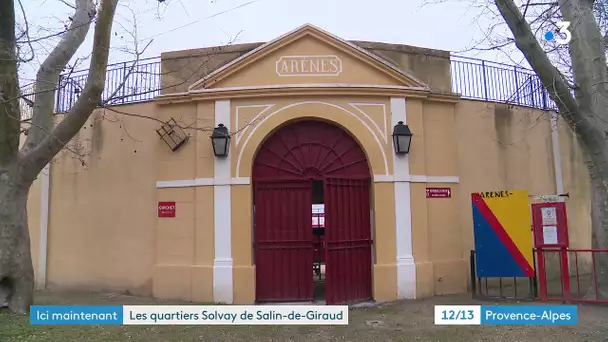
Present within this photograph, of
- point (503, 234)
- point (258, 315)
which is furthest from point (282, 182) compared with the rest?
point (503, 234)

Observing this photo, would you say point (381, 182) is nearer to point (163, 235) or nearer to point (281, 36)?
point (281, 36)

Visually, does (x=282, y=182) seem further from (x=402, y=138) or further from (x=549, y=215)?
(x=549, y=215)

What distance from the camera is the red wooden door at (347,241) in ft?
28.4

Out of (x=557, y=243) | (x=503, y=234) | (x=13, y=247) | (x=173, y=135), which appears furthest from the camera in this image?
(x=173, y=135)

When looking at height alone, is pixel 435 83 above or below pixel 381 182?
above

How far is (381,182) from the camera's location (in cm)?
905

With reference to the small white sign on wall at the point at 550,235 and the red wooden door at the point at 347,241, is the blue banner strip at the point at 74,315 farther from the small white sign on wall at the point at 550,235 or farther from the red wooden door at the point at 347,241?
the small white sign on wall at the point at 550,235

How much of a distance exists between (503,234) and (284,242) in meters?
3.81

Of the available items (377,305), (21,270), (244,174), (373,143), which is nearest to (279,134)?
(244,174)

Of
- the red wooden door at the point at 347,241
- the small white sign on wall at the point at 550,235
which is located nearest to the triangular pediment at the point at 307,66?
the red wooden door at the point at 347,241

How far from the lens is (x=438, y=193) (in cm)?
945

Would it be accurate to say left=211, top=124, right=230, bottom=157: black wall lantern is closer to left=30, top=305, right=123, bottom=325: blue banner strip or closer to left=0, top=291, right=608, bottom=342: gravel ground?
left=30, top=305, right=123, bottom=325: blue banner strip

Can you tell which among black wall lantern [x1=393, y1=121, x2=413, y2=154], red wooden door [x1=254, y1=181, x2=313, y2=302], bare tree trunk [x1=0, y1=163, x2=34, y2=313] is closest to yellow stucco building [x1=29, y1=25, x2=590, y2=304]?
red wooden door [x1=254, y1=181, x2=313, y2=302]

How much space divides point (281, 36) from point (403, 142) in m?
3.02
